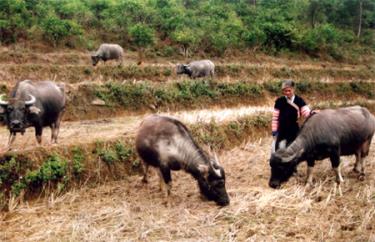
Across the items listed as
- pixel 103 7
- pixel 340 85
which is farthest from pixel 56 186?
pixel 103 7

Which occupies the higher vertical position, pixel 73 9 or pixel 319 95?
pixel 73 9

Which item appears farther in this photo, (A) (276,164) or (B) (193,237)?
(A) (276,164)

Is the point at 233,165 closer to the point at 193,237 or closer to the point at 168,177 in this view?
the point at 168,177

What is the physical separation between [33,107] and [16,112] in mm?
298

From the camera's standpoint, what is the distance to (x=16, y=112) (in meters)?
7.22

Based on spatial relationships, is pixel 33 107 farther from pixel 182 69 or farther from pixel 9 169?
pixel 182 69

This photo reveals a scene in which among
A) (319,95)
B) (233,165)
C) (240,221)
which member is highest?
(240,221)

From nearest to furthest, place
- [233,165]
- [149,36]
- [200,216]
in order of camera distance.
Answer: [200,216] < [233,165] < [149,36]

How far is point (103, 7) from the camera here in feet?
79.2

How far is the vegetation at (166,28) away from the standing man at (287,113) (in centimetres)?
1419

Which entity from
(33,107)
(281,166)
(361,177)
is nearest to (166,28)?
(33,107)

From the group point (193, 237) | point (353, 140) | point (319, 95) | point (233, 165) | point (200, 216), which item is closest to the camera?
point (193, 237)

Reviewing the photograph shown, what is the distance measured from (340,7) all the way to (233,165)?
28.4 m

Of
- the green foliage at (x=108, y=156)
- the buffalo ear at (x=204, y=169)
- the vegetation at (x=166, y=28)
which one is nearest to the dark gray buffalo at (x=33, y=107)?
the green foliage at (x=108, y=156)
